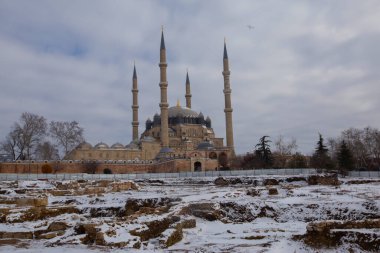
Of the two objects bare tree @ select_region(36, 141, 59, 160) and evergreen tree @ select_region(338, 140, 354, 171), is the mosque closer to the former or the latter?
bare tree @ select_region(36, 141, 59, 160)

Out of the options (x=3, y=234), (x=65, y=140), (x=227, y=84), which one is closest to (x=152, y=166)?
(x=65, y=140)

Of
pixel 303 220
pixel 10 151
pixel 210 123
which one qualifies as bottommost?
pixel 303 220

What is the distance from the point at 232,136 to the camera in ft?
233

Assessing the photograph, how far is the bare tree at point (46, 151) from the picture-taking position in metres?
64.7

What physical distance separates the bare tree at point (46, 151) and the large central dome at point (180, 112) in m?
24.1

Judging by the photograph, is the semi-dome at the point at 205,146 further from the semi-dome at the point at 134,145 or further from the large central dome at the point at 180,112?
the semi-dome at the point at 134,145

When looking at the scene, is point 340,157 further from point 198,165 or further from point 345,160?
point 198,165

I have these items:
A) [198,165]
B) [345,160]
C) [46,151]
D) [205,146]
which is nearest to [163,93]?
[205,146]

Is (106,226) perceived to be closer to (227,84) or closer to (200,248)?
(200,248)

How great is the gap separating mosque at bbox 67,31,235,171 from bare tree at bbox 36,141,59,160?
2815 millimetres

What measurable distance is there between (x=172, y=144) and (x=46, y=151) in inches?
881

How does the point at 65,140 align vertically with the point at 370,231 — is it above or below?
above

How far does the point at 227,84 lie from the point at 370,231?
62.4 m

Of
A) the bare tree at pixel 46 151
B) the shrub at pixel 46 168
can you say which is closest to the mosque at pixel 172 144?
the bare tree at pixel 46 151
